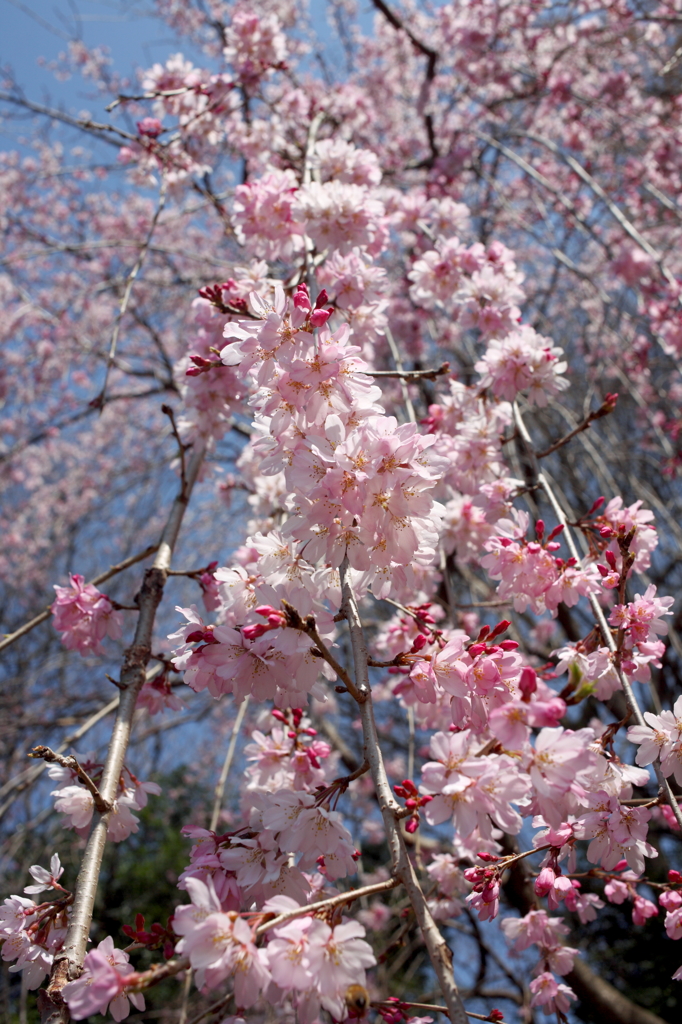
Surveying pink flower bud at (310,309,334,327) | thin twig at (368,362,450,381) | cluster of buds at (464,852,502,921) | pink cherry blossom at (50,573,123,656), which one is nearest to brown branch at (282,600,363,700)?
cluster of buds at (464,852,502,921)

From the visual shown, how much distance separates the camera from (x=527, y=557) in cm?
145

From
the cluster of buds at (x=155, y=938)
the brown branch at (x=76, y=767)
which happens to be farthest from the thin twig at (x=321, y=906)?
the brown branch at (x=76, y=767)

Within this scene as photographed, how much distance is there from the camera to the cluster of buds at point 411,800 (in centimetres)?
96

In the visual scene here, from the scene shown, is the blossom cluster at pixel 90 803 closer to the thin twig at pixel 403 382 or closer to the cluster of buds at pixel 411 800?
the cluster of buds at pixel 411 800

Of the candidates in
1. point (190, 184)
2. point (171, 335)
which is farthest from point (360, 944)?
point (171, 335)

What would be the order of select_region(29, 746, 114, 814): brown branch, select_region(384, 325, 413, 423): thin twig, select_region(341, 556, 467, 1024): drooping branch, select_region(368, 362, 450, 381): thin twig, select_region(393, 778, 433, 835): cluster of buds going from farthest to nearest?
select_region(384, 325, 413, 423): thin twig
select_region(368, 362, 450, 381): thin twig
select_region(29, 746, 114, 814): brown branch
select_region(393, 778, 433, 835): cluster of buds
select_region(341, 556, 467, 1024): drooping branch

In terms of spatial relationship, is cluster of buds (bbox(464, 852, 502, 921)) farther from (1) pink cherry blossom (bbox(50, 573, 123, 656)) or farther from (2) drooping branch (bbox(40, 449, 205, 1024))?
(1) pink cherry blossom (bbox(50, 573, 123, 656))

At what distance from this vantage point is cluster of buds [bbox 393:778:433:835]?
0.96 metres

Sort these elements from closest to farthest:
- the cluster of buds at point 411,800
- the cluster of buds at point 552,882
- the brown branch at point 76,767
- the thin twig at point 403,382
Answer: the cluster of buds at point 411,800, the brown branch at point 76,767, the cluster of buds at point 552,882, the thin twig at point 403,382

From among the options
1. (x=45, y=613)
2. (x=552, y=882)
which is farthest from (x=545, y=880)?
(x=45, y=613)

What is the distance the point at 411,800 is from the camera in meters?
1.00

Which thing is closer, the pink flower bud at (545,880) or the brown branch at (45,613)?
the pink flower bud at (545,880)

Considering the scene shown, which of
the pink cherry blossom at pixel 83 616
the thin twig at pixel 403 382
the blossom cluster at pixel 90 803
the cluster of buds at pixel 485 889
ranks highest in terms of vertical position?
the thin twig at pixel 403 382

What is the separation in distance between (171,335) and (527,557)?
715 cm
